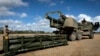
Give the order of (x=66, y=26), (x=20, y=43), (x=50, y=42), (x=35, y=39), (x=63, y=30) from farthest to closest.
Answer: (x=63, y=30)
(x=66, y=26)
(x=50, y=42)
(x=35, y=39)
(x=20, y=43)

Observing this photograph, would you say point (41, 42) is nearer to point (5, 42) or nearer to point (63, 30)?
point (5, 42)

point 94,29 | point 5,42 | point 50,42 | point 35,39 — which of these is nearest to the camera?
point 5,42

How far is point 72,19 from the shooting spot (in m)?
18.6

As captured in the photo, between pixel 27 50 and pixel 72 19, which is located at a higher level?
pixel 72 19

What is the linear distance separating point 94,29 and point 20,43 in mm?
17441

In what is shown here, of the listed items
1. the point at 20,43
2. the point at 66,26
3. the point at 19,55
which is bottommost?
the point at 19,55

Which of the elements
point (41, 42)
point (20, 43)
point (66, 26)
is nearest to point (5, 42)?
point (20, 43)

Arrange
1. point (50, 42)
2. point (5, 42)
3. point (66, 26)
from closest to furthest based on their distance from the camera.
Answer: point (5, 42), point (50, 42), point (66, 26)

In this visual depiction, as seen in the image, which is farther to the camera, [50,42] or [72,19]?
[72,19]

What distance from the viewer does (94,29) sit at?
2503 cm

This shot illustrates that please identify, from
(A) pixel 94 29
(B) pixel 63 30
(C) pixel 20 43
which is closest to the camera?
(C) pixel 20 43

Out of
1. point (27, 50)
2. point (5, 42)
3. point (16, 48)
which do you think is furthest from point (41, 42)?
point (5, 42)

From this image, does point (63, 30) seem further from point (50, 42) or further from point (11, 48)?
point (11, 48)

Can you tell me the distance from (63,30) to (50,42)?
7.45 metres
